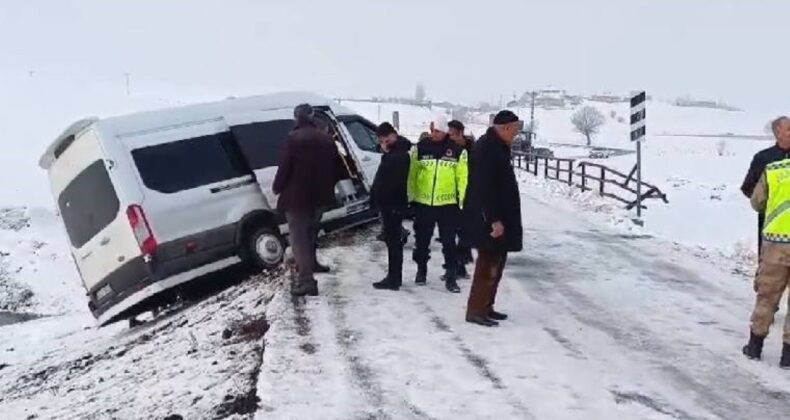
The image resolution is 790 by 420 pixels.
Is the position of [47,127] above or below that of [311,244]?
below

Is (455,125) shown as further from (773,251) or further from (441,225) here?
(773,251)

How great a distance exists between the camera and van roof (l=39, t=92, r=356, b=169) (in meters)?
9.78

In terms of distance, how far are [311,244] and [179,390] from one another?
2924 mm

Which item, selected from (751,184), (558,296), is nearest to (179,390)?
(558,296)

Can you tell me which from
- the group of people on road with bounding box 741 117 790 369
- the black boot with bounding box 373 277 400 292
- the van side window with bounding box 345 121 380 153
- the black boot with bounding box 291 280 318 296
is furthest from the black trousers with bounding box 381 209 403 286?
the van side window with bounding box 345 121 380 153

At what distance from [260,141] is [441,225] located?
9.12ft

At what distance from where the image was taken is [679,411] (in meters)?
5.58

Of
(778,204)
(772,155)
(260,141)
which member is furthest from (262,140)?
(778,204)

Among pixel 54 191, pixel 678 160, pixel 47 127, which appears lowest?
pixel 678 160


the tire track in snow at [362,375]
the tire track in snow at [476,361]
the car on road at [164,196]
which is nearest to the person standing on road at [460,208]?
the tire track in snow at [476,361]

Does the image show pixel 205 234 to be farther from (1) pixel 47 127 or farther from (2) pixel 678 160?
(2) pixel 678 160

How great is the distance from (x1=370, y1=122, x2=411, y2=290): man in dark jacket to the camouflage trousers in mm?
3461

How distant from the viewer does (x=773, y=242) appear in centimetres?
661

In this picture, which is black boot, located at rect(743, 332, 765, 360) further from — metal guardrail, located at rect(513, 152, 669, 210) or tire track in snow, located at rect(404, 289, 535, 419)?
metal guardrail, located at rect(513, 152, 669, 210)
